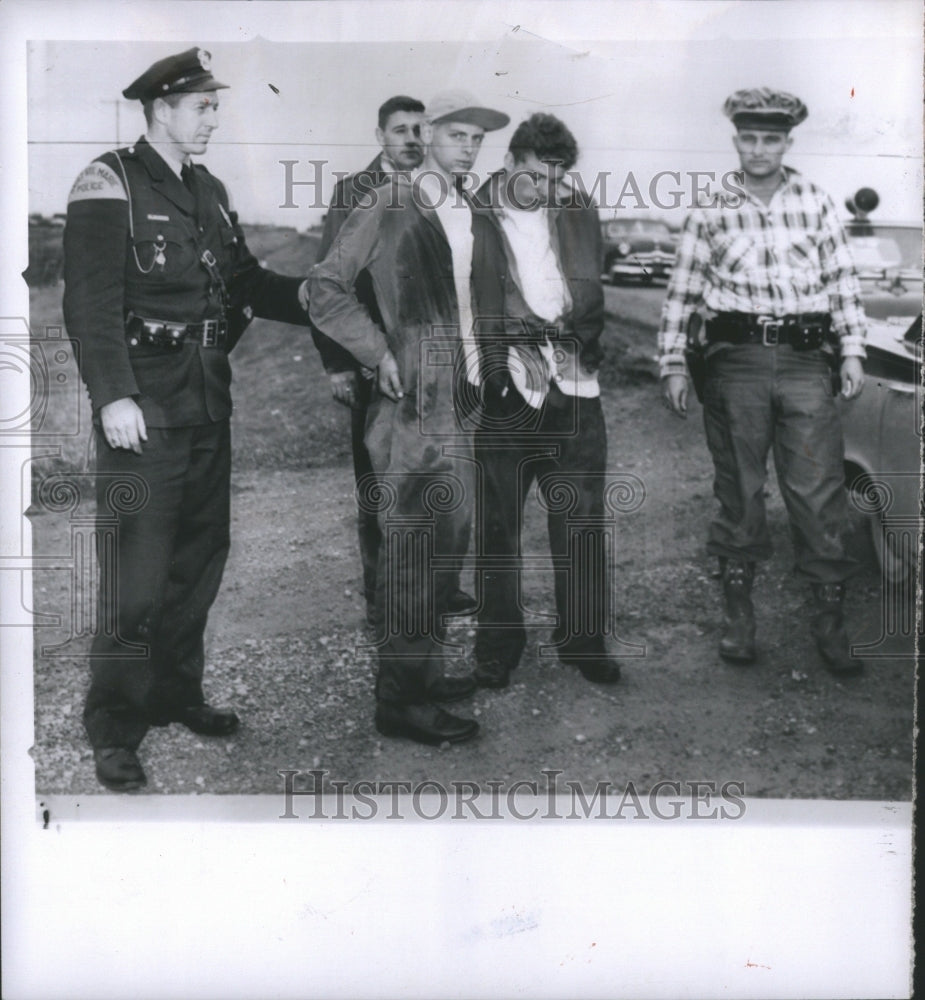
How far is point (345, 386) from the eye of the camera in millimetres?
3303

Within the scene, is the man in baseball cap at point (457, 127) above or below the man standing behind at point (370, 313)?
Answer: above

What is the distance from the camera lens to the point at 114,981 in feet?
10.7

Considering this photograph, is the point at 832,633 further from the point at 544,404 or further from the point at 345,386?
the point at 345,386

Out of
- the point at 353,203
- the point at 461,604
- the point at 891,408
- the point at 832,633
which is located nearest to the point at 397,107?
the point at 353,203

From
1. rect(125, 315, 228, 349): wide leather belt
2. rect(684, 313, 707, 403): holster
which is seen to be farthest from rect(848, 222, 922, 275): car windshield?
rect(125, 315, 228, 349): wide leather belt

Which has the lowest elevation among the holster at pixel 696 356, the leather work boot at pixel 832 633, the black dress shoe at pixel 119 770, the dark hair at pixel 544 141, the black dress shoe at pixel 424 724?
the black dress shoe at pixel 119 770

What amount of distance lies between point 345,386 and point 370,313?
0.68 feet

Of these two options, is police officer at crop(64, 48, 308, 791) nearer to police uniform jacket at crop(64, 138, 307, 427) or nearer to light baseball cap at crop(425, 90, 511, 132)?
police uniform jacket at crop(64, 138, 307, 427)

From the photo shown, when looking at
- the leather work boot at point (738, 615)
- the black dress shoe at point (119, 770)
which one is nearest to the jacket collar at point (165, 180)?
the black dress shoe at point (119, 770)

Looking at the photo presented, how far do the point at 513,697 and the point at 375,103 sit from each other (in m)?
1.61

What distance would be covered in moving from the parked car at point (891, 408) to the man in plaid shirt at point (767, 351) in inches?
1.7

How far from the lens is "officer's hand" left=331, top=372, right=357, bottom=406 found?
10.8ft

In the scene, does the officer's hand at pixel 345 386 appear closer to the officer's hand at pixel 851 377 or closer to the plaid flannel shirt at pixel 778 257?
the plaid flannel shirt at pixel 778 257

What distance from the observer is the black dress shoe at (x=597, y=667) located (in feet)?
10.8
